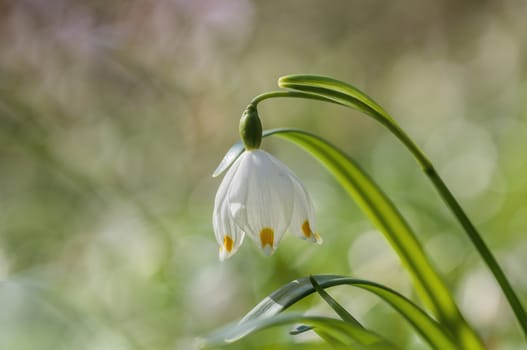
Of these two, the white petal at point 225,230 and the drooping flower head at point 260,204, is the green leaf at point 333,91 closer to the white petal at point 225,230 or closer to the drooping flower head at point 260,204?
the drooping flower head at point 260,204

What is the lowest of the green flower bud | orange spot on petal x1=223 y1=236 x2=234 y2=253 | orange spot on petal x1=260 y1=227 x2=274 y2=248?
orange spot on petal x1=260 y1=227 x2=274 y2=248

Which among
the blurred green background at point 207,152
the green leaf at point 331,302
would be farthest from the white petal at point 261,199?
the blurred green background at point 207,152

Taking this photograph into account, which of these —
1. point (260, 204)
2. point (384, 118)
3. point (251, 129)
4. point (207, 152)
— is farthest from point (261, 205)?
point (207, 152)

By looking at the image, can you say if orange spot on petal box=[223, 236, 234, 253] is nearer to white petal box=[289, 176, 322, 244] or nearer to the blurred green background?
white petal box=[289, 176, 322, 244]

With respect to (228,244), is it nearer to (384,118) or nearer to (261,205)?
(261,205)

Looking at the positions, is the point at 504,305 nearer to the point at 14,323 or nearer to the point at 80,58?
the point at 14,323

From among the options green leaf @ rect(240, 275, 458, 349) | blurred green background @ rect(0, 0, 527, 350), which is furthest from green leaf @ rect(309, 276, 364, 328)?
blurred green background @ rect(0, 0, 527, 350)
